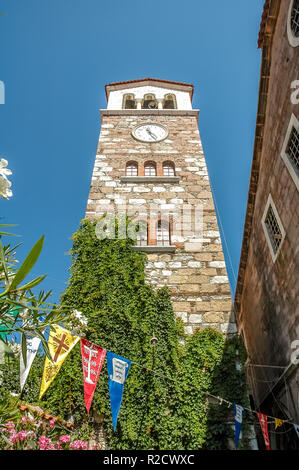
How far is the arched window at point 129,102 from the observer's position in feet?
40.6

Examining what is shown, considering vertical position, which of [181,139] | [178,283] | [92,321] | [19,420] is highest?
[181,139]

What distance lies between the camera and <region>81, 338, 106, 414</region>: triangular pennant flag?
4.12 metres

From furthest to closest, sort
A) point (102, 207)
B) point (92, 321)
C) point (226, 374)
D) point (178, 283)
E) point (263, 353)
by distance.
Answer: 1. point (102, 207)
2. point (263, 353)
3. point (178, 283)
4. point (92, 321)
5. point (226, 374)

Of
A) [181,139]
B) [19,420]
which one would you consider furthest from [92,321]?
[181,139]

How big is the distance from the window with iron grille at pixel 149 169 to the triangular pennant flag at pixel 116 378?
217 inches

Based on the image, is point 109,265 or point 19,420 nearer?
point 19,420

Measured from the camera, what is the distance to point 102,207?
24.5ft

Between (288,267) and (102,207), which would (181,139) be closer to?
(102,207)

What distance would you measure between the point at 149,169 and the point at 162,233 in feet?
7.90

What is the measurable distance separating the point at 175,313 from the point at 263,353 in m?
2.54

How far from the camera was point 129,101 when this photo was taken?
1276 centimetres

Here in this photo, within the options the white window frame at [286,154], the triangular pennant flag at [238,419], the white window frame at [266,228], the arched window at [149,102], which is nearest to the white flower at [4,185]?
the triangular pennant flag at [238,419]

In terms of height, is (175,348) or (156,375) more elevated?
(175,348)

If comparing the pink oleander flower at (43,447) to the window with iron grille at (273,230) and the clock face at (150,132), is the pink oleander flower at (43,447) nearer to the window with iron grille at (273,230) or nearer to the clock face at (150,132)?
the window with iron grille at (273,230)
